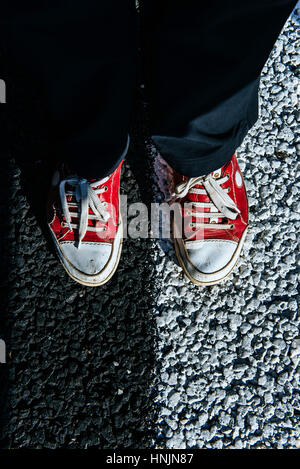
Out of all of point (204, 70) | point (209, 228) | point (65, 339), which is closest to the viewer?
point (204, 70)

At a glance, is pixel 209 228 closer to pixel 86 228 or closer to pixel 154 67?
pixel 86 228

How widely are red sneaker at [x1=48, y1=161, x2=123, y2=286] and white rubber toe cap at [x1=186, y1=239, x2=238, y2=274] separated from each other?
330 mm

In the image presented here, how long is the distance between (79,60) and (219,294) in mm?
1096

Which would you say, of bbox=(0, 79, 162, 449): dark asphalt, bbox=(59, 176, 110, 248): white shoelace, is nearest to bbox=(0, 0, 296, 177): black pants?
bbox=(59, 176, 110, 248): white shoelace

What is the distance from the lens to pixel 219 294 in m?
1.77

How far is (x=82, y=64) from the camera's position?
129 centimetres

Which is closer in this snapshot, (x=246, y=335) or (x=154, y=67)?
(x=154, y=67)

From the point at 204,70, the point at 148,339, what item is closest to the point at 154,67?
the point at 204,70

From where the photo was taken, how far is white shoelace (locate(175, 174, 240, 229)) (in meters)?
1.72

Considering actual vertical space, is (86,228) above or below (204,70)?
below

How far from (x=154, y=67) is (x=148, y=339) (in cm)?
107

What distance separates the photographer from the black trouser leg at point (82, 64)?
1.19 m

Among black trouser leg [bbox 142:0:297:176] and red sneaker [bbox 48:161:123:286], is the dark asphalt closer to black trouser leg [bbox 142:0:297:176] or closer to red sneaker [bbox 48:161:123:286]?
red sneaker [bbox 48:161:123:286]
